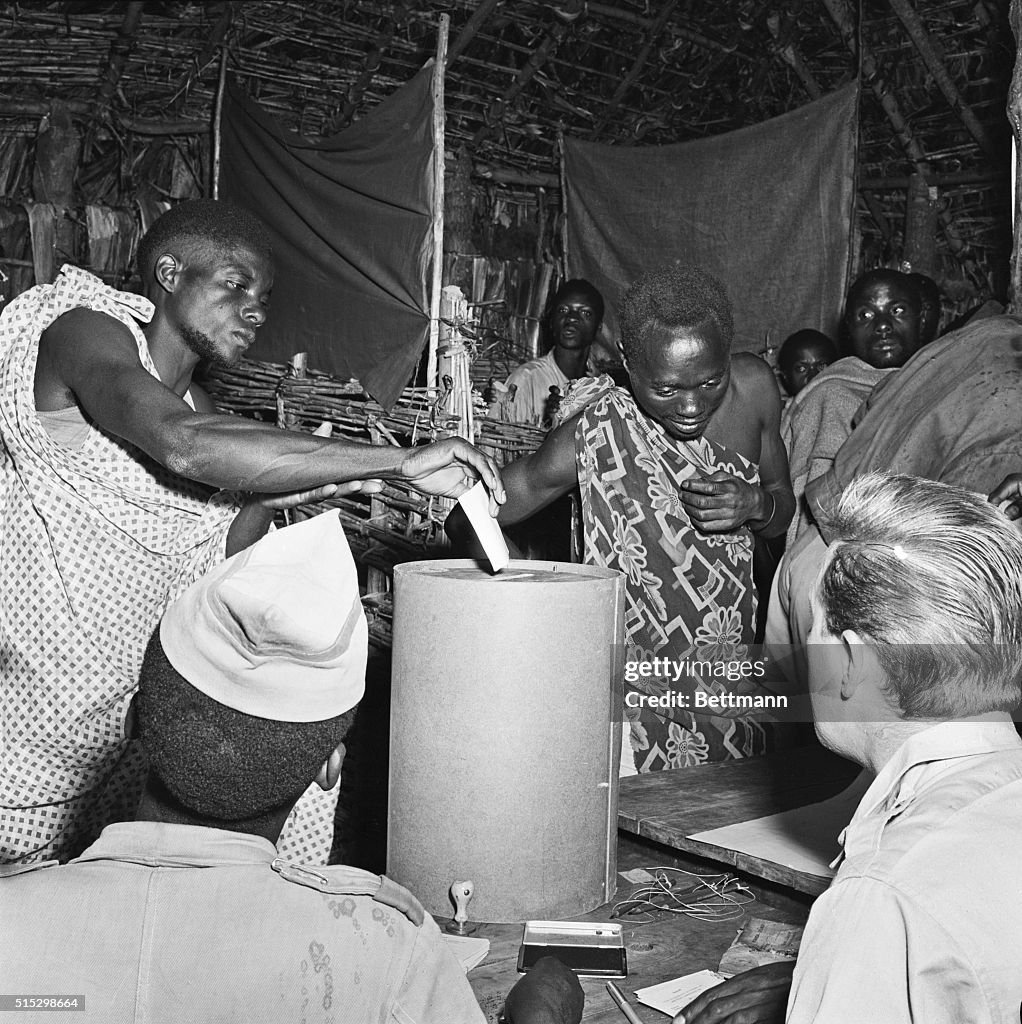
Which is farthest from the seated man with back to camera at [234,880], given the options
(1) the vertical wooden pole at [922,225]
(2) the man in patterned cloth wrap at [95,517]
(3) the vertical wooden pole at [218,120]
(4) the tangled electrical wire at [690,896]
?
(1) the vertical wooden pole at [922,225]

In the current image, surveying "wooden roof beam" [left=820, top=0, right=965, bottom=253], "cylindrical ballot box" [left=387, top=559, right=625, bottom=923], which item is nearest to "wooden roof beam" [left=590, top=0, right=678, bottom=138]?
"wooden roof beam" [left=820, top=0, right=965, bottom=253]

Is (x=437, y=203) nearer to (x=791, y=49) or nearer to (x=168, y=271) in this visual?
(x=791, y=49)

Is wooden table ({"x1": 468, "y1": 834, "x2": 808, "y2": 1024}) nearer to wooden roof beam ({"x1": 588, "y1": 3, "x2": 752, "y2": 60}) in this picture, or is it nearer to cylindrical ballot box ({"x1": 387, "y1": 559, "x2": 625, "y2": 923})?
cylindrical ballot box ({"x1": 387, "y1": 559, "x2": 625, "y2": 923})

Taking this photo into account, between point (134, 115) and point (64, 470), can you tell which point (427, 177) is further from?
point (64, 470)

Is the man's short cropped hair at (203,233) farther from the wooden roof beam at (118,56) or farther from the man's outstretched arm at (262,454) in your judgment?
the wooden roof beam at (118,56)

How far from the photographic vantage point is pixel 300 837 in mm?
2154

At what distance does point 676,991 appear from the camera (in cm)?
137

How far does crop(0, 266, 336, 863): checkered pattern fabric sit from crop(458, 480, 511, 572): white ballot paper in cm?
72

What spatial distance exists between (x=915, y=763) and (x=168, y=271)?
167 cm

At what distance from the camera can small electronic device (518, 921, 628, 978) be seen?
1424mm

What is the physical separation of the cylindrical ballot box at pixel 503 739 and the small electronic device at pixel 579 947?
6cm

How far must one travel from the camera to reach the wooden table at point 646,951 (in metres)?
1.34

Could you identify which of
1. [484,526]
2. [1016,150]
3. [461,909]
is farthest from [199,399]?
[1016,150]

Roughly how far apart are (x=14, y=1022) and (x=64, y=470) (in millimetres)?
1266
